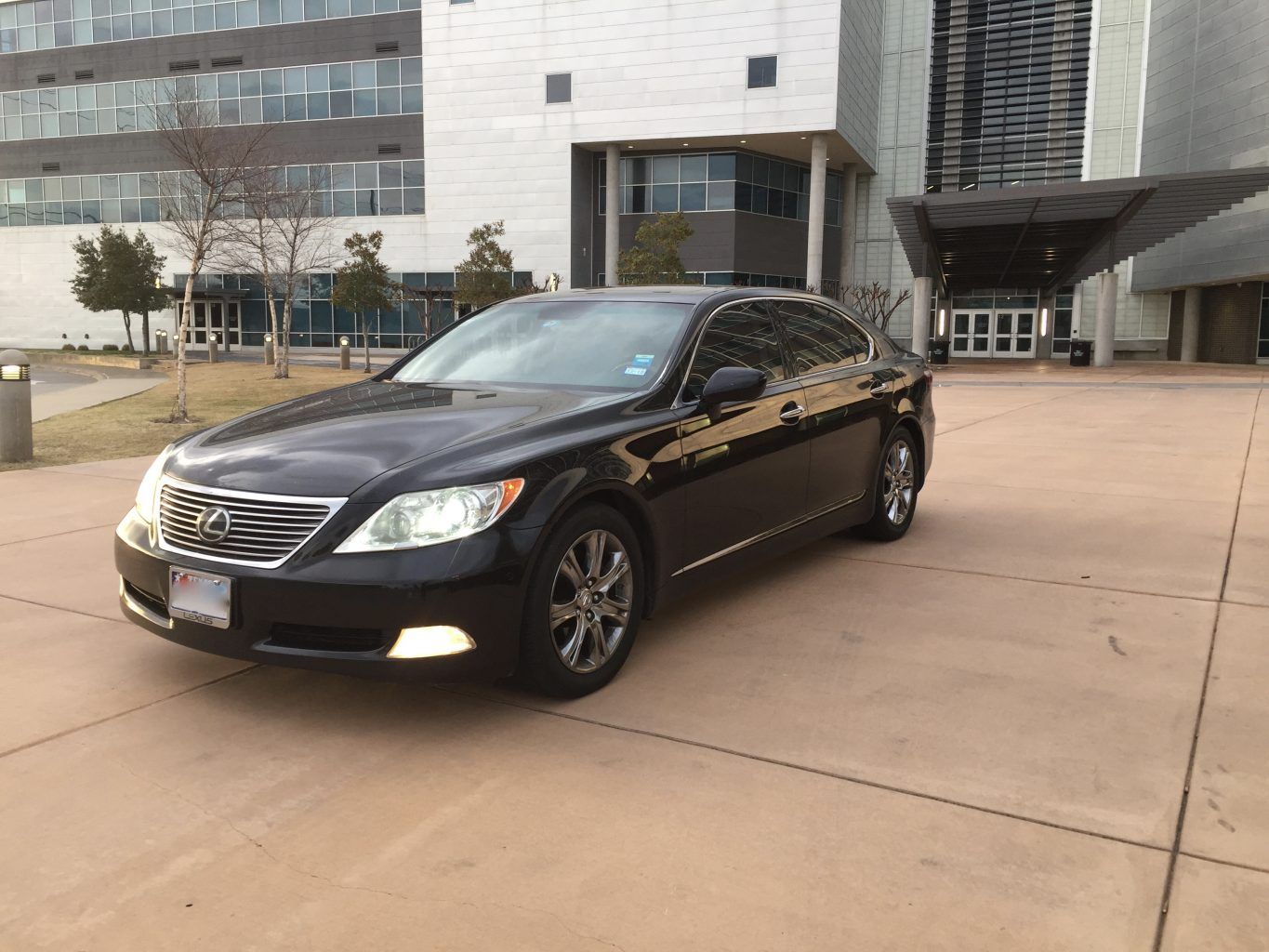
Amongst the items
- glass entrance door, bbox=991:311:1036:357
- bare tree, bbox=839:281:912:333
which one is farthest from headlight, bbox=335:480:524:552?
glass entrance door, bbox=991:311:1036:357

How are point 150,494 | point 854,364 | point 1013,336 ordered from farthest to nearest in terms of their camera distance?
point 1013,336 → point 854,364 → point 150,494

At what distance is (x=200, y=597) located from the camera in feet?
12.4

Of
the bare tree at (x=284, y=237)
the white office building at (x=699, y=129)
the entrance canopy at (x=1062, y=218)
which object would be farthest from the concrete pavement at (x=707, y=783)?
the white office building at (x=699, y=129)

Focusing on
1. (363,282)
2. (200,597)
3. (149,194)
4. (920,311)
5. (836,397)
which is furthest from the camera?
(149,194)

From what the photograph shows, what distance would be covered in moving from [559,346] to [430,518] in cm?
178

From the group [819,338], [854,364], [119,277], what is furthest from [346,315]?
[819,338]

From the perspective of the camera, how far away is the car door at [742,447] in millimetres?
4742

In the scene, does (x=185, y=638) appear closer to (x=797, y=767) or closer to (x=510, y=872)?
(x=510, y=872)

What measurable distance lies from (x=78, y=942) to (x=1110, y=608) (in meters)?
4.82

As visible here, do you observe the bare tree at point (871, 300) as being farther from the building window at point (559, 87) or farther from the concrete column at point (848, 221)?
the building window at point (559, 87)

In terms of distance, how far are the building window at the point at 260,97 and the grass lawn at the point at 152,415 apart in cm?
2330

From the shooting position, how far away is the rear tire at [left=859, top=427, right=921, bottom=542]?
664cm

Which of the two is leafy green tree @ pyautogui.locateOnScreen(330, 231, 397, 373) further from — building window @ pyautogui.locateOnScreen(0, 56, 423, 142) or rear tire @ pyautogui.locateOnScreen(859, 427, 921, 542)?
rear tire @ pyautogui.locateOnScreen(859, 427, 921, 542)

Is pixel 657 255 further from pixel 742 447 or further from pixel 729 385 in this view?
pixel 729 385
